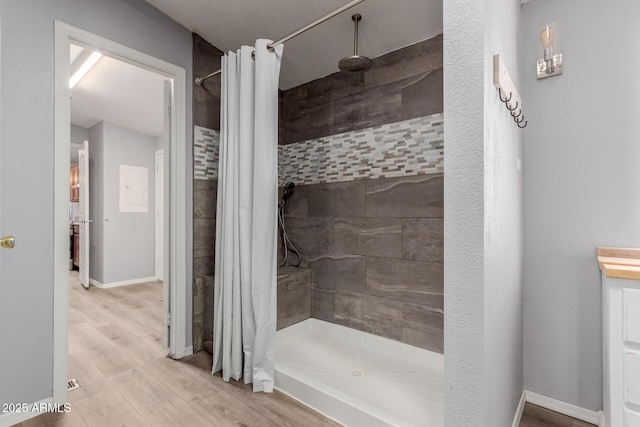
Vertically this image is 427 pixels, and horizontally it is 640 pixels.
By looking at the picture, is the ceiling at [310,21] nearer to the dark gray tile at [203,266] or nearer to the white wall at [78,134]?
the dark gray tile at [203,266]

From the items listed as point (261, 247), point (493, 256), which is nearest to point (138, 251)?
point (261, 247)

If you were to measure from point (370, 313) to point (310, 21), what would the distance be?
219 centimetres

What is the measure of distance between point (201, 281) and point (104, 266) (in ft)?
Result: 9.31

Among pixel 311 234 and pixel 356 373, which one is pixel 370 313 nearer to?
pixel 356 373

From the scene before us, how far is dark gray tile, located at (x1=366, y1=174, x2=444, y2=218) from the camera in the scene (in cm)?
203

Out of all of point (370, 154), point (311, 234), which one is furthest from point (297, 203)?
point (370, 154)

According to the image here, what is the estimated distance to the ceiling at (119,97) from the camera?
3.16 metres

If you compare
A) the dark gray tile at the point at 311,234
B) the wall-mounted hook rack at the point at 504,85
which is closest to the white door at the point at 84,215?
the dark gray tile at the point at 311,234

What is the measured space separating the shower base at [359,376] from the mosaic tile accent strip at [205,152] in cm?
140

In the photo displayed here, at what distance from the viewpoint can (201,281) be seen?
2389mm

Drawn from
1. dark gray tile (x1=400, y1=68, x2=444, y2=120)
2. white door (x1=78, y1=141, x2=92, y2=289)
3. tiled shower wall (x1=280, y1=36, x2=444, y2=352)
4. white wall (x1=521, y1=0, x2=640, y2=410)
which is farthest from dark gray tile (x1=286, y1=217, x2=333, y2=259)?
white door (x1=78, y1=141, x2=92, y2=289)

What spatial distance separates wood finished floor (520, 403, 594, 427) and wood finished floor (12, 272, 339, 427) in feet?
3.47

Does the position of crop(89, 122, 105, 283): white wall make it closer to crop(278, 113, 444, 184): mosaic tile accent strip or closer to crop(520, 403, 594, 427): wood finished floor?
crop(278, 113, 444, 184): mosaic tile accent strip

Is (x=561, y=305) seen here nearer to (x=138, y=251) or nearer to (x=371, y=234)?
(x=371, y=234)
